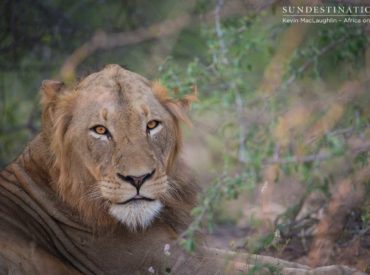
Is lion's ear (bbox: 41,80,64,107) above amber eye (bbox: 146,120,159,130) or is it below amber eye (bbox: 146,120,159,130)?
above

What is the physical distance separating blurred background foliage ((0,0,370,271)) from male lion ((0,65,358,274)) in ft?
0.83

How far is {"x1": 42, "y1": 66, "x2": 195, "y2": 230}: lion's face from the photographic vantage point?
16.3 feet

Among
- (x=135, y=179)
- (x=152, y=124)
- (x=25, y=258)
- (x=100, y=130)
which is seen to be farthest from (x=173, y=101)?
(x=25, y=258)

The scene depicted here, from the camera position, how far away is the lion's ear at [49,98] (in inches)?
216

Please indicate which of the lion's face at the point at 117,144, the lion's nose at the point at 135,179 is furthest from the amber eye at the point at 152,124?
the lion's nose at the point at 135,179

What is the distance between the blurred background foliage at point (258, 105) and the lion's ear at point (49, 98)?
254 mm

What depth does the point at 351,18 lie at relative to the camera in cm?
561

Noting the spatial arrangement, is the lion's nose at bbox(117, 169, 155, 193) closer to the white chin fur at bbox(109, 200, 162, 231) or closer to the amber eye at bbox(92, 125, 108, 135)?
the white chin fur at bbox(109, 200, 162, 231)

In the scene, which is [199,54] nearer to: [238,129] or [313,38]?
[313,38]

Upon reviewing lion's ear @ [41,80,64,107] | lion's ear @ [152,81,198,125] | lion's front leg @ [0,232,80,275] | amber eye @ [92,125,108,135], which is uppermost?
lion's ear @ [41,80,64,107]

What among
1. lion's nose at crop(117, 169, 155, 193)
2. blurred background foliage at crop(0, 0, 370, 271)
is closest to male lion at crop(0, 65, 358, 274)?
lion's nose at crop(117, 169, 155, 193)

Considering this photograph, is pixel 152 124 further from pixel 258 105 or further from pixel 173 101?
pixel 258 105

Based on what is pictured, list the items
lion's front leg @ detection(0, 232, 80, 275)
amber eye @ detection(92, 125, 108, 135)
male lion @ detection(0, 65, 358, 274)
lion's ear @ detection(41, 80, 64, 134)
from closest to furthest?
lion's front leg @ detection(0, 232, 80, 275) → male lion @ detection(0, 65, 358, 274) → amber eye @ detection(92, 125, 108, 135) → lion's ear @ detection(41, 80, 64, 134)

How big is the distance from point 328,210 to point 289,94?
36.6 inches
